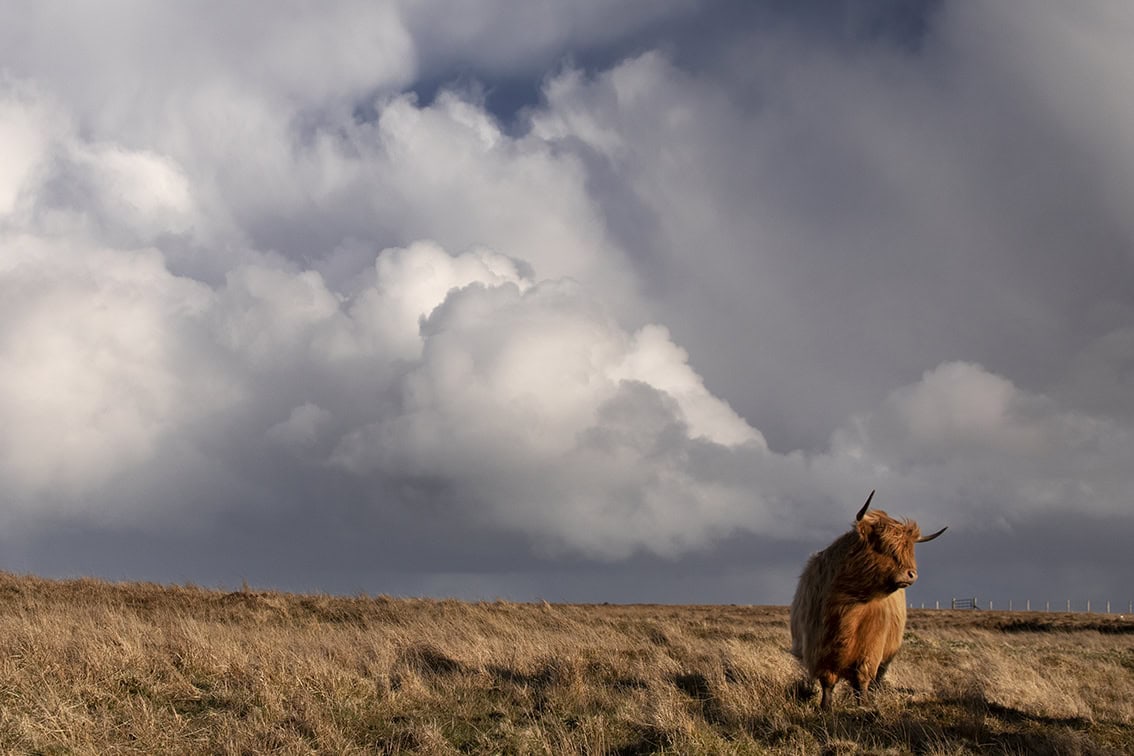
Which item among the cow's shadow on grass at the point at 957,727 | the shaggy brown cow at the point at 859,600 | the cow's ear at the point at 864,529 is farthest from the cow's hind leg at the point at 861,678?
the cow's ear at the point at 864,529

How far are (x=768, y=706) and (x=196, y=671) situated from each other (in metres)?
6.69

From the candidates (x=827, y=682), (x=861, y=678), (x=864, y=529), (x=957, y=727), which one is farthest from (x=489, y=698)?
(x=957, y=727)

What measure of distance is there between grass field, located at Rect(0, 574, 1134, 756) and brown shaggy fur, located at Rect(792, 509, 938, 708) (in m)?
0.39

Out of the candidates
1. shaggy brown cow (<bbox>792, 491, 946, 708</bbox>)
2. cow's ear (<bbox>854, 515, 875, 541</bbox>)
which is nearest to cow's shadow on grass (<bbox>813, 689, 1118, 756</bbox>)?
shaggy brown cow (<bbox>792, 491, 946, 708</bbox>)

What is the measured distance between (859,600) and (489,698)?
4333 millimetres

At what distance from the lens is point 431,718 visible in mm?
A: 8961

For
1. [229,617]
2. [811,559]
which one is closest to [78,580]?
[229,617]

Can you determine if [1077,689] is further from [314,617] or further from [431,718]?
[314,617]

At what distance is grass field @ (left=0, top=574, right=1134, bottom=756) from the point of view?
8023 millimetres

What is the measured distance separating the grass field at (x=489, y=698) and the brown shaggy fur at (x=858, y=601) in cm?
39

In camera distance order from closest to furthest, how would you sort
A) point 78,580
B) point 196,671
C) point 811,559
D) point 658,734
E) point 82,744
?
point 82,744, point 658,734, point 196,671, point 811,559, point 78,580

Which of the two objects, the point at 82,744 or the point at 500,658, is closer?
the point at 82,744

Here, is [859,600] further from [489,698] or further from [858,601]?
[489,698]

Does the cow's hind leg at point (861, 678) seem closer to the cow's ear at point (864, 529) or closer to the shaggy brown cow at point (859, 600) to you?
the shaggy brown cow at point (859, 600)
